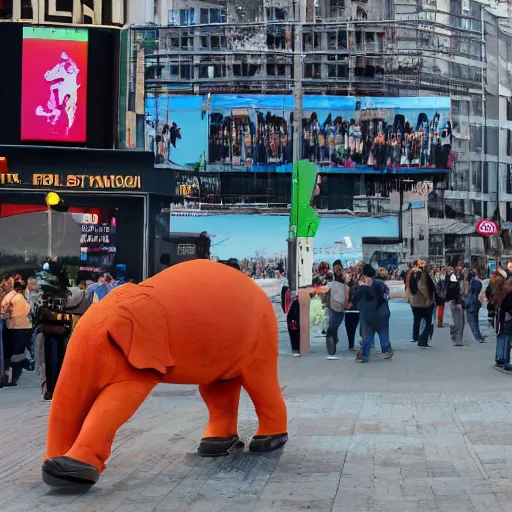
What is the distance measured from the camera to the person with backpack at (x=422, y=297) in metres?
22.1

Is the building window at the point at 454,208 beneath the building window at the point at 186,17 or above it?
beneath

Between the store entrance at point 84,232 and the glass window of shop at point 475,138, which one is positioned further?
the glass window of shop at point 475,138

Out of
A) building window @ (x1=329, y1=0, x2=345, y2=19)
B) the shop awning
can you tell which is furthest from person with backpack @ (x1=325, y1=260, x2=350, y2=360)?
building window @ (x1=329, y1=0, x2=345, y2=19)

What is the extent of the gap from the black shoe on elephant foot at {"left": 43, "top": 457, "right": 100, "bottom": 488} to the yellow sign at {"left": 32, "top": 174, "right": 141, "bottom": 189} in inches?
1046

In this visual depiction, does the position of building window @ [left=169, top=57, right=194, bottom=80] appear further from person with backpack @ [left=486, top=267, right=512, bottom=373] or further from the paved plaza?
the paved plaza

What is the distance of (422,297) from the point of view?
2245 cm

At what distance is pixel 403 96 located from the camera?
41.7 meters

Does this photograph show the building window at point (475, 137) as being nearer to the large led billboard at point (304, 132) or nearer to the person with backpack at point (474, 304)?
the large led billboard at point (304, 132)

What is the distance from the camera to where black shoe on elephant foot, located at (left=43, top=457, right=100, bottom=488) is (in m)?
7.30

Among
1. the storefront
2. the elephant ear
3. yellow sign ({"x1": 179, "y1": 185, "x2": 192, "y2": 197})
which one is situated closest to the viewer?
the elephant ear

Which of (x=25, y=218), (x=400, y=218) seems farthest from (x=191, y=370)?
(x=400, y=218)

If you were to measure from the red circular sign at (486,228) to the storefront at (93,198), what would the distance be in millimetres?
13136

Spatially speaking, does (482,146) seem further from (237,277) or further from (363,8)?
(237,277)

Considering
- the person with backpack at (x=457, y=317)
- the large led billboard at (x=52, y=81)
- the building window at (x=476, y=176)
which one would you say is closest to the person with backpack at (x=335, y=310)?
the person with backpack at (x=457, y=317)
